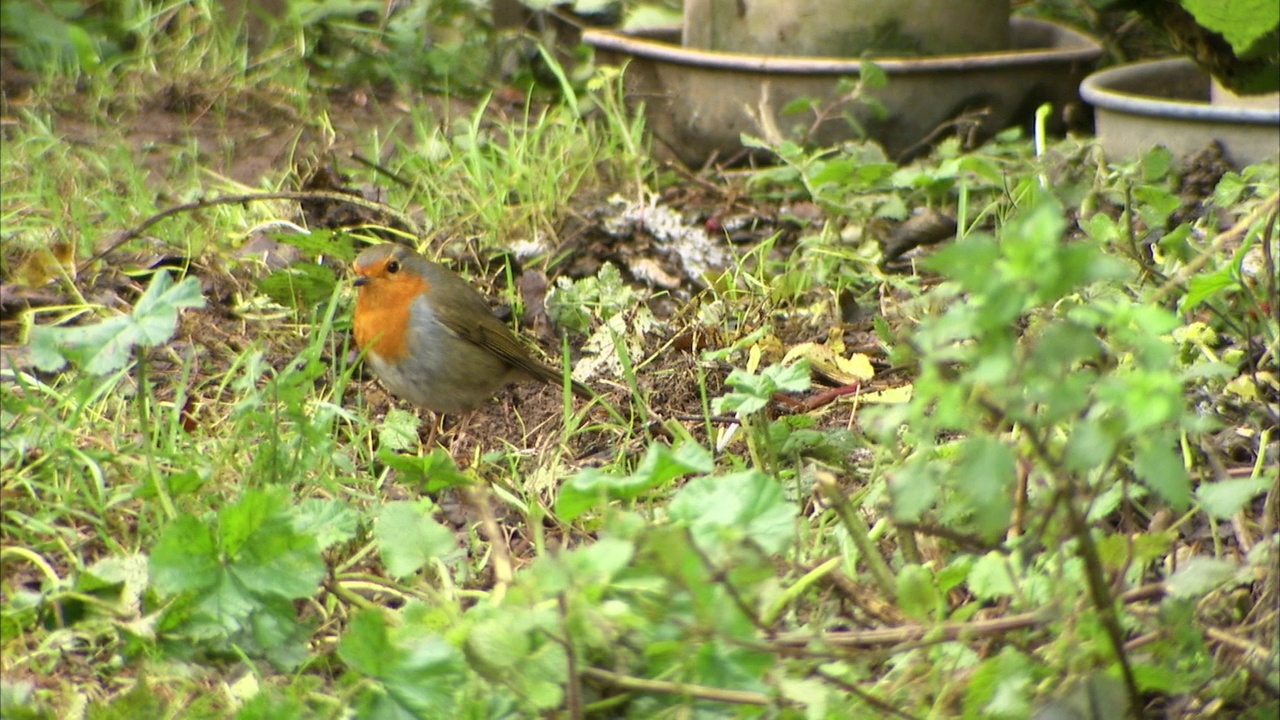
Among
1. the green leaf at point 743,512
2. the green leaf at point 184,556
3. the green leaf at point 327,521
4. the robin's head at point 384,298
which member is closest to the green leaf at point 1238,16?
the robin's head at point 384,298

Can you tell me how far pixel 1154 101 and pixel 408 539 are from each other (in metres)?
3.02

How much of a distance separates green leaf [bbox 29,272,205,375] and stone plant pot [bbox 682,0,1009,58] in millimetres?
3250

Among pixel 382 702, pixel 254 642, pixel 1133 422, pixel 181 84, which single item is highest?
pixel 1133 422

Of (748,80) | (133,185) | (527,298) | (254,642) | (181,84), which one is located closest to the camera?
(254,642)

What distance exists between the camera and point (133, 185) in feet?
15.2

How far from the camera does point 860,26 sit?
16.9 feet

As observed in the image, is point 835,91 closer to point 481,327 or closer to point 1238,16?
point 1238,16

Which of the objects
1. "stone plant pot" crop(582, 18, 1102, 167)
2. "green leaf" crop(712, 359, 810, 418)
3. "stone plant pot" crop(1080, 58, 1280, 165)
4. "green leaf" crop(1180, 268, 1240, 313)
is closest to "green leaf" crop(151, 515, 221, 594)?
"green leaf" crop(712, 359, 810, 418)

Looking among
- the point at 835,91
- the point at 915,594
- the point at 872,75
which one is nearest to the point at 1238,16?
the point at 872,75

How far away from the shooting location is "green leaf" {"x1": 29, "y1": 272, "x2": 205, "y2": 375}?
2.30m

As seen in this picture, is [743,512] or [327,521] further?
[327,521]

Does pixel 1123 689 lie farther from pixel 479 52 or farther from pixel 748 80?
pixel 479 52

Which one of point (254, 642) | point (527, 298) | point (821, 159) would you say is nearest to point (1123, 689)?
point (254, 642)

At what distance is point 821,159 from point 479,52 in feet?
6.42
